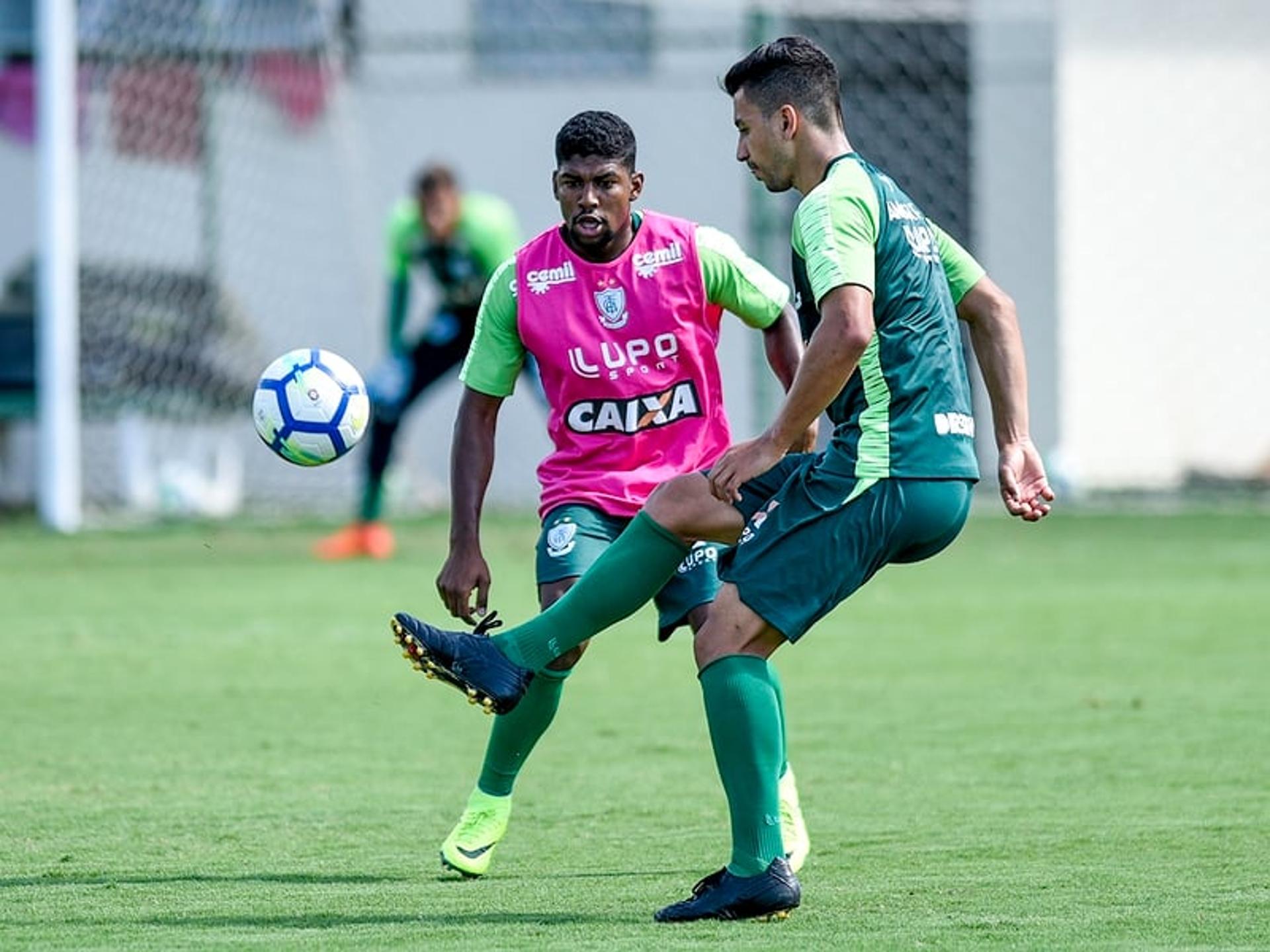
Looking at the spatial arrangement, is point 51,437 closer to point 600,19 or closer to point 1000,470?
point 600,19

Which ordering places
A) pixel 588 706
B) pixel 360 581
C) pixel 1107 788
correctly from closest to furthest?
pixel 1107 788, pixel 588 706, pixel 360 581

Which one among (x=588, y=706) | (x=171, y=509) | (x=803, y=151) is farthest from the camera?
(x=171, y=509)

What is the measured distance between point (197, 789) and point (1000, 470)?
2.93 m

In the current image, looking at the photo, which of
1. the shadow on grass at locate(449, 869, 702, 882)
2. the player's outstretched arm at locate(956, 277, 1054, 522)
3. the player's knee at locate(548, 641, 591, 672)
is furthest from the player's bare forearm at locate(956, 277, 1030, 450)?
the shadow on grass at locate(449, 869, 702, 882)

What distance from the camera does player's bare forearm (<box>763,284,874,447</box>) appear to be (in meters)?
5.03

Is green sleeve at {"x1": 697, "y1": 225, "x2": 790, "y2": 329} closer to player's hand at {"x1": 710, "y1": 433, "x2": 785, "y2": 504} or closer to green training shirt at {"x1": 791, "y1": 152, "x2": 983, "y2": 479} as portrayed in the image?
green training shirt at {"x1": 791, "y1": 152, "x2": 983, "y2": 479}

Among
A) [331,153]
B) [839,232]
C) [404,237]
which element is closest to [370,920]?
[839,232]

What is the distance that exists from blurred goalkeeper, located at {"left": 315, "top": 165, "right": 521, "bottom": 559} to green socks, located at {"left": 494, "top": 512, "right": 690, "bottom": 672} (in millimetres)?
8931

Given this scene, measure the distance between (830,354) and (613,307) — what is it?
1247 mm

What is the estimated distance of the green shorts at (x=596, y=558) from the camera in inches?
240

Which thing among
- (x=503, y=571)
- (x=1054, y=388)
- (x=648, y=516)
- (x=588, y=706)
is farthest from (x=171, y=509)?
(x=648, y=516)

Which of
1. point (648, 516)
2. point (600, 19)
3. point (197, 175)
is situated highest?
point (600, 19)

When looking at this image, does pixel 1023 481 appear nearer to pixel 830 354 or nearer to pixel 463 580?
pixel 830 354

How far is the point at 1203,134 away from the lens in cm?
2047
